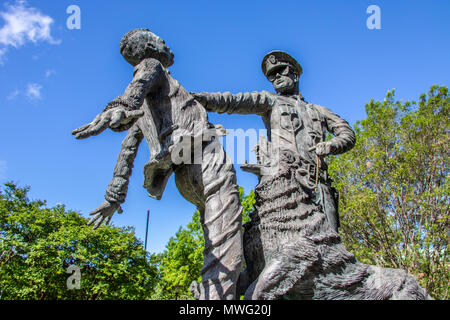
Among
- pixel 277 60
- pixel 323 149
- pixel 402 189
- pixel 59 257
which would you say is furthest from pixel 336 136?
pixel 59 257

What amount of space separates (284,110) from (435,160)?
41.1ft

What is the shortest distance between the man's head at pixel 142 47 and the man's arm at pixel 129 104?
231mm

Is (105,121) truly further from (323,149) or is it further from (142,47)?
(323,149)

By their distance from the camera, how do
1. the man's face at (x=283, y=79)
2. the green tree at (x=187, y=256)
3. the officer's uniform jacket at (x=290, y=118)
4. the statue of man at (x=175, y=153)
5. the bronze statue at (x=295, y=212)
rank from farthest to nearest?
1. the green tree at (x=187, y=256)
2. the man's face at (x=283, y=79)
3. the officer's uniform jacket at (x=290, y=118)
4. the bronze statue at (x=295, y=212)
5. the statue of man at (x=175, y=153)

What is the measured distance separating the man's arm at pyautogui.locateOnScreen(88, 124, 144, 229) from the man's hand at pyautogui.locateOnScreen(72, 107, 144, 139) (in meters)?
0.69

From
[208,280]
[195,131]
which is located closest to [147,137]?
[195,131]

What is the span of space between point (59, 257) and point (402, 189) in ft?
54.0

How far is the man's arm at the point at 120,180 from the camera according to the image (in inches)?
129

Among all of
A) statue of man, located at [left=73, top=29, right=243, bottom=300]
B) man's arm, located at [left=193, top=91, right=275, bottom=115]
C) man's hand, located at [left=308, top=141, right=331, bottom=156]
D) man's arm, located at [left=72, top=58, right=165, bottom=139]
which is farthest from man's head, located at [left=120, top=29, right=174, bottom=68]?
man's hand, located at [left=308, top=141, right=331, bottom=156]

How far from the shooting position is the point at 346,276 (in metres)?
3.19

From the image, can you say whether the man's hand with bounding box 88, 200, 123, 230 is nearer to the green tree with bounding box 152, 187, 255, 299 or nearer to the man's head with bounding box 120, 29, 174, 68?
the man's head with bounding box 120, 29, 174, 68

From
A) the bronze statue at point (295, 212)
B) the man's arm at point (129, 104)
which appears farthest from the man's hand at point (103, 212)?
the bronze statue at point (295, 212)

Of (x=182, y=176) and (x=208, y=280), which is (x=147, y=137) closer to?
(x=182, y=176)

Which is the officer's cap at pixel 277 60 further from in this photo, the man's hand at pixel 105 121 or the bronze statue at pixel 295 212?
the man's hand at pixel 105 121
